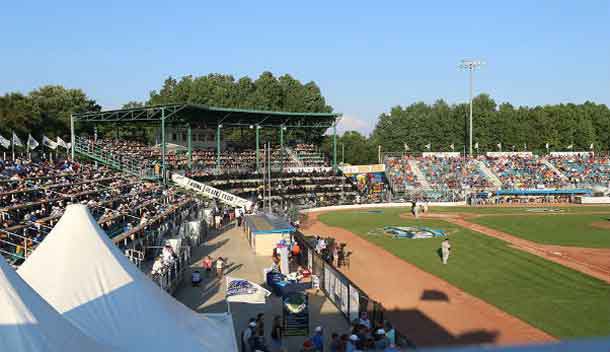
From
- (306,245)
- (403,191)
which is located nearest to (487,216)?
(403,191)

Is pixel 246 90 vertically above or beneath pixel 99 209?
above

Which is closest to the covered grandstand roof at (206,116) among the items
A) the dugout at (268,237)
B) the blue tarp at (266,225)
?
the blue tarp at (266,225)

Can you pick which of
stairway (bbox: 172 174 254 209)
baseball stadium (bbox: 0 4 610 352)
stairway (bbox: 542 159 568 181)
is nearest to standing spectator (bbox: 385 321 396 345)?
baseball stadium (bbox: 0 4 610 352)

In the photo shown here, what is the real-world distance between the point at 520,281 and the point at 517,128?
7754cm

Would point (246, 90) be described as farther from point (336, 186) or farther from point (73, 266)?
point (73, 266)

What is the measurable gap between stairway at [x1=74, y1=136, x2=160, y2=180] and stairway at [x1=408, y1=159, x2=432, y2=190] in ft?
106

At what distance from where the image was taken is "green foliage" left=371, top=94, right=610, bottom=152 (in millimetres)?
94562

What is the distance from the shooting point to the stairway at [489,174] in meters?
66.4

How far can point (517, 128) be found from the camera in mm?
93938

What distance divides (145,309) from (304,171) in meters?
53.2

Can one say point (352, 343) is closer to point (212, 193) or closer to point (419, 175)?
Result: point (212, 193)

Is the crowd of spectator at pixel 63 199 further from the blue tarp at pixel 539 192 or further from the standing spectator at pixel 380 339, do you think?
the blue tarp at pixel 539 192

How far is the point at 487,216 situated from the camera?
46.5 metres

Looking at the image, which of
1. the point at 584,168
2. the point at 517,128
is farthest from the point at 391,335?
the point at 517,128
